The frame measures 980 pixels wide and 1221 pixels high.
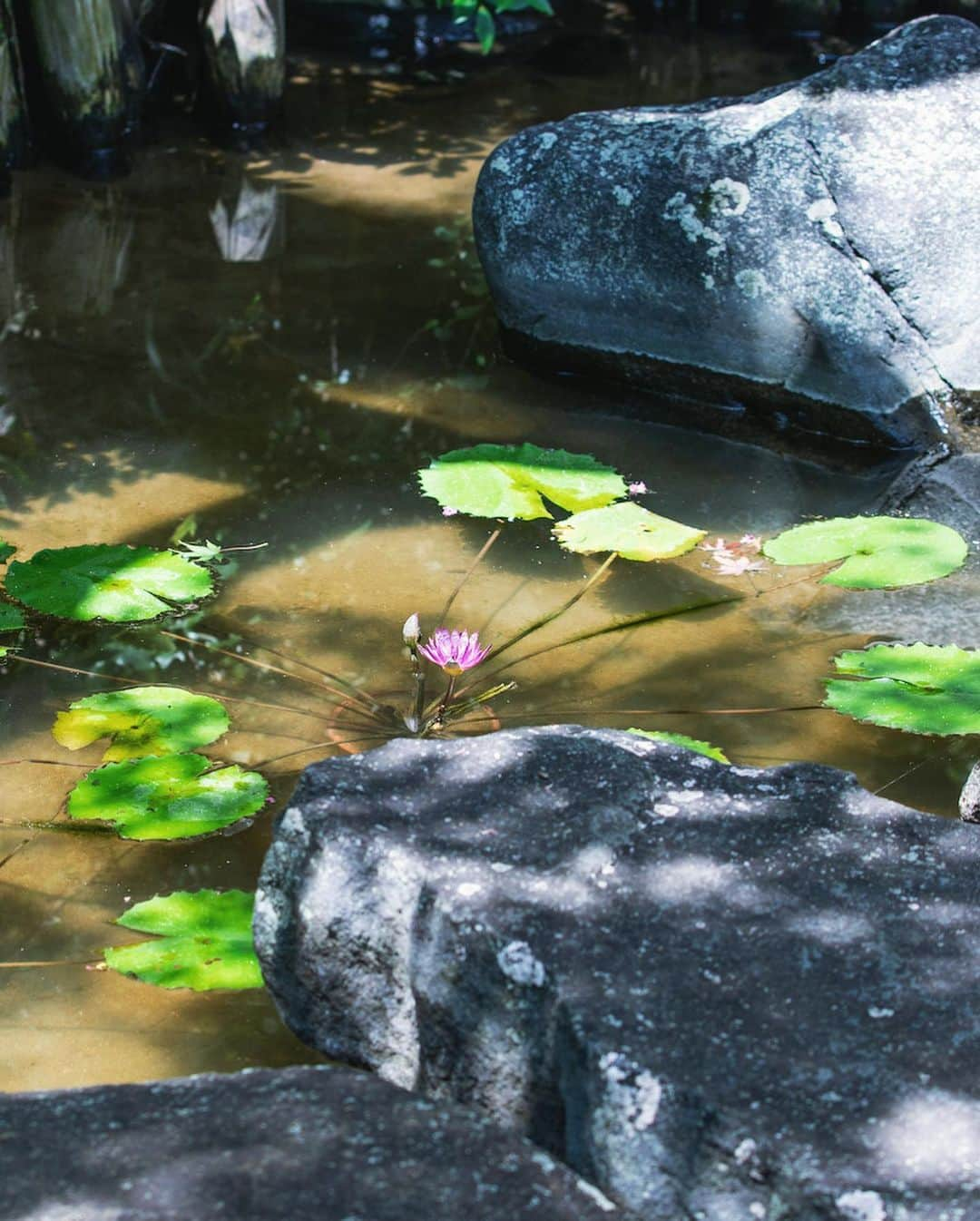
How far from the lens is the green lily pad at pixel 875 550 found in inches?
116

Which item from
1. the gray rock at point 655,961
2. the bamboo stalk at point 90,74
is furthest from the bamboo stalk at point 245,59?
the gray rock at point 655,961

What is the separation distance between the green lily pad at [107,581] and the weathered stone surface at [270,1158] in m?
1.49

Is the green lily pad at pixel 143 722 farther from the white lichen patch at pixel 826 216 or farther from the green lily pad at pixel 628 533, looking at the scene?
the white lichen patch at pixel 826 216

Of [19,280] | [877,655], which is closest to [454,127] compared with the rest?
[19,280]

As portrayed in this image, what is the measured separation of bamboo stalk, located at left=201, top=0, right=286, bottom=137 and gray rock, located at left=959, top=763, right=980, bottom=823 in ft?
15.8

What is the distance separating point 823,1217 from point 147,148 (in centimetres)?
560

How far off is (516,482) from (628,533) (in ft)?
1.01

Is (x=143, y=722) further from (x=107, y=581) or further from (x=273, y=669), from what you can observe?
(x=107, y=581)

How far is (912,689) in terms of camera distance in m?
2.65

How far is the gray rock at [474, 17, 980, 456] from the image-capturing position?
3.81 metres

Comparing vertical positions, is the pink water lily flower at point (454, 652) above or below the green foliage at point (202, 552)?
above

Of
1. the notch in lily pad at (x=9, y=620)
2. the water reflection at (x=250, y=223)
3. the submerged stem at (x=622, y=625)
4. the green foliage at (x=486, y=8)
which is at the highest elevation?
the green foliage at (x=486, y=8)

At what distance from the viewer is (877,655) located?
2.75 m

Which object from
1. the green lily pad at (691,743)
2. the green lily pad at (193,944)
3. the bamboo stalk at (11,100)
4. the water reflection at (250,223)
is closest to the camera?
the green lily pad at (193,944)
